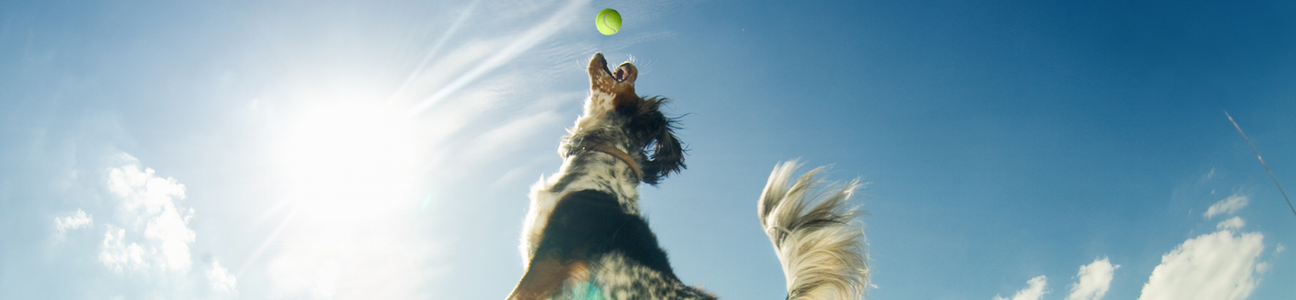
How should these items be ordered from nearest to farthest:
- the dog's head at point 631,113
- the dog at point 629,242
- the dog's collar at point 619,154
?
1. the dog at point 629,242
2. the dog's collar at point 619,154
3. the dog's head at point 631,113

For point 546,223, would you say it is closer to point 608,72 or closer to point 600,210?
point 600,210

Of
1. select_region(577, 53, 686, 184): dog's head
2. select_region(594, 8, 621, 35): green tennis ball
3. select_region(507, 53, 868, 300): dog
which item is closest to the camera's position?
select_region(507, 53, 868, 300): dog

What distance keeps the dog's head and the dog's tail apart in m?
1.08

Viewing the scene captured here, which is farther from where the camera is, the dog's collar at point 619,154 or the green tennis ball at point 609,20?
the green tennis ball at point 609,20

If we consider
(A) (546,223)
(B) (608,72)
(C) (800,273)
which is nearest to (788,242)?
(C) (800,273)

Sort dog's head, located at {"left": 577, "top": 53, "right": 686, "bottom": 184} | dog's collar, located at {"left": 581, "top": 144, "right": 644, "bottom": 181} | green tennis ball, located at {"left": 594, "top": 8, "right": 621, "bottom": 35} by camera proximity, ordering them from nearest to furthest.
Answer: dog's collar, located at {"left": 581, "top": 144, "right": 644, "bottom": 181}, dog's head, located at {"left": 577, "top": 53, "right": 686, "bottom": 184}, green tennis ball, located at {"left": 594, "top": 8, "right": 621, "bottom": 35}

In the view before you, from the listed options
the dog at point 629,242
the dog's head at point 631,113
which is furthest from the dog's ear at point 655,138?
the dog at point 629,242

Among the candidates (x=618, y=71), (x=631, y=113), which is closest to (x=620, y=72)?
(x=618, y=71)

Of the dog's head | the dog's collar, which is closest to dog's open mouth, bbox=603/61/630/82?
the dog's head

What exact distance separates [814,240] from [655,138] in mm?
1442

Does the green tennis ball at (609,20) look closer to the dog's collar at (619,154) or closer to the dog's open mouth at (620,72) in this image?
the dog's open mouth at (620,72)

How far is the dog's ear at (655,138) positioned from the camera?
3.38 meters

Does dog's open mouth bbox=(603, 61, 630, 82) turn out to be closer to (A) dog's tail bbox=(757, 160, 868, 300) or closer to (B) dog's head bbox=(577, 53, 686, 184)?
(B) dog's head bbox=(577, 53, 686, 184)

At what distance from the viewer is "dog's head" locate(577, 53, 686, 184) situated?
3.35 m
